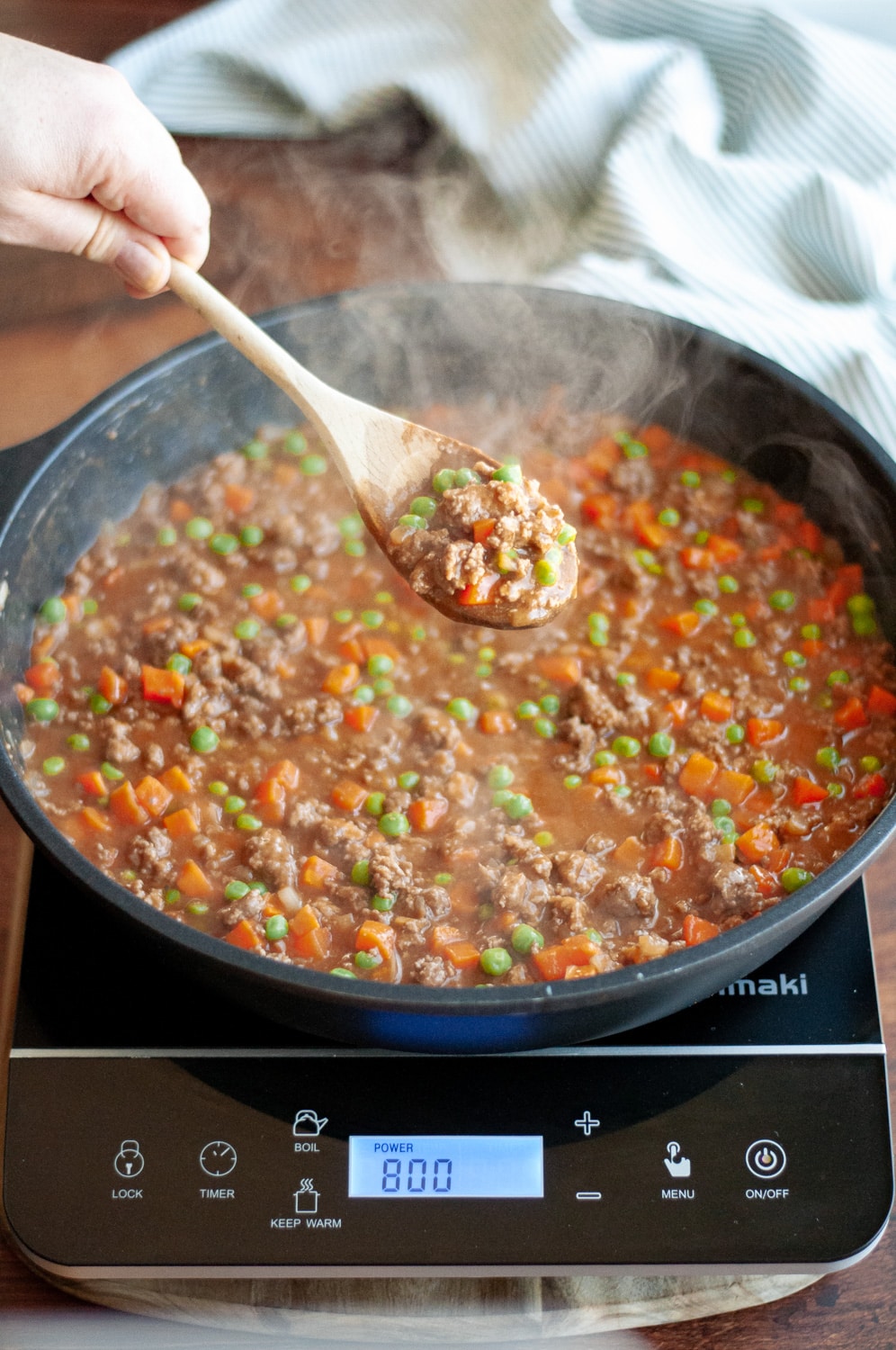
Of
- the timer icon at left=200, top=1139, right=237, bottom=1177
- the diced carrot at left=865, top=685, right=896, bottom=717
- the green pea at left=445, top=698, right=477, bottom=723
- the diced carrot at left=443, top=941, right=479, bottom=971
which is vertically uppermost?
the diced carrot at left=865, top=685, right=896, bottom=717

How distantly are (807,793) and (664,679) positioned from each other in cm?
38

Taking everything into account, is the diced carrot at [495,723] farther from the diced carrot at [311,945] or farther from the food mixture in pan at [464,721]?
the diced carrot at [311,945]

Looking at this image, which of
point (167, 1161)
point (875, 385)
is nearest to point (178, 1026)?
point (167, 1161)

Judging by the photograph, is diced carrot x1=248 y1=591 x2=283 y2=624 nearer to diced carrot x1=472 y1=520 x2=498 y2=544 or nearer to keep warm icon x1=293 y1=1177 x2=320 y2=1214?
diced carrot x1=472 y1=520 x2=498 y2=544

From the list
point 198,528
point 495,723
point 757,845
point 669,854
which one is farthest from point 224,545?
point 757,845

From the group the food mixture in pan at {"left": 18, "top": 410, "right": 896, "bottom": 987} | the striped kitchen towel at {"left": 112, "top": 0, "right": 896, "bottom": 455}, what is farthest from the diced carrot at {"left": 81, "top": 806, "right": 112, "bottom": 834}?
the striped kitchen towel at {"left": 112, "top": 0, "right": 896, "bottom": 455}

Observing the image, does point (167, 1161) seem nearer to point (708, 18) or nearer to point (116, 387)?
point (116, 387)

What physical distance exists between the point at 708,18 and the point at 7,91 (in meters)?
2.02

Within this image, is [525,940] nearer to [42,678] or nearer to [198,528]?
[42,678]

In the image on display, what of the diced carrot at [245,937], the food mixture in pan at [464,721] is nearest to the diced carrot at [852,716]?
the food mixture in pan at [464,721]

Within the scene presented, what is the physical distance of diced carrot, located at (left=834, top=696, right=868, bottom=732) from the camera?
8.50ft

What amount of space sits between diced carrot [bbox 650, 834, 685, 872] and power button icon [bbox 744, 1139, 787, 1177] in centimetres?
54

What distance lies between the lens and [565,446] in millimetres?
3070

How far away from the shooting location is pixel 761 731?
257cm
